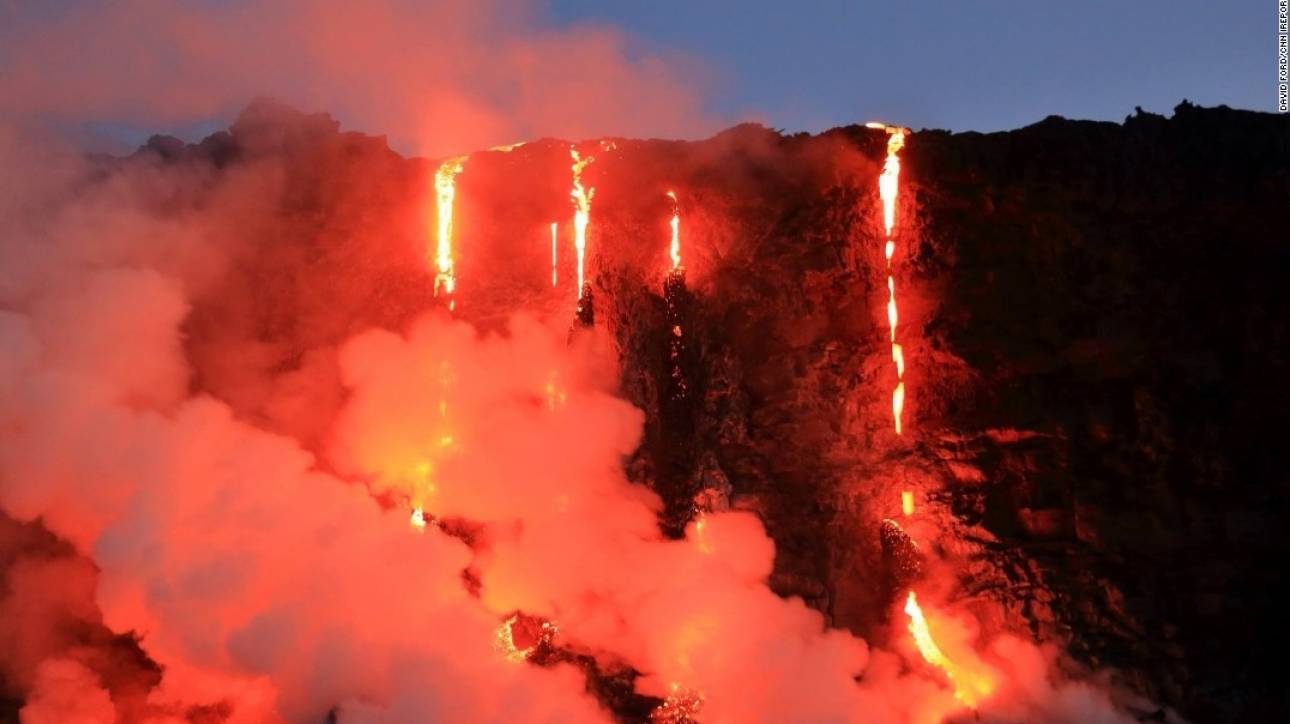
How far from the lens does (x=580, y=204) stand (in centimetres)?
1205

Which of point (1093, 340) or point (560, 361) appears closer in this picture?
point (1093, 340)

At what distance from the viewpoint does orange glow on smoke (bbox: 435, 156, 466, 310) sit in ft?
40.4

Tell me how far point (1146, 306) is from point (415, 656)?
761cm

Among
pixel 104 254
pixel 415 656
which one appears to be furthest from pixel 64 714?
pixel 104 254

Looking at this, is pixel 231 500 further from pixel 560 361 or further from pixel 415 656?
pixel 560 361

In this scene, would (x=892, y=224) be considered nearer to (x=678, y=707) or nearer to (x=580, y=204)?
(x=580, y=204)

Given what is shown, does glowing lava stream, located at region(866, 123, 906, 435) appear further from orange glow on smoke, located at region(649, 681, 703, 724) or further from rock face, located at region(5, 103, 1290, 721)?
orange glow on smoke, located at region(649, 681, 703, 724)

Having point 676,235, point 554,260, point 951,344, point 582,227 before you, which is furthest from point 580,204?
point 951,344

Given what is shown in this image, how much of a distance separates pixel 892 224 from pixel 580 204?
10.5ft

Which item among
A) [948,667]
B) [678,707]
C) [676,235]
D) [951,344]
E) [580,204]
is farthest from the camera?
[580,204]

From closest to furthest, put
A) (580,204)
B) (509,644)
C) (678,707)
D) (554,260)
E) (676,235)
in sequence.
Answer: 1. (678,707)
2. (509,644)
3. (676,235)
4. (580,204)
5. (554,260)

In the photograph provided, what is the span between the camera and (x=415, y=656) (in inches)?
397

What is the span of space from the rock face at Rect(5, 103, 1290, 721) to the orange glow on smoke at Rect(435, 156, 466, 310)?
0.40 ft

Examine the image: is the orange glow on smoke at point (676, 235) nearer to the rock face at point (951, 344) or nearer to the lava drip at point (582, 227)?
the rock face at point (951, 344)
